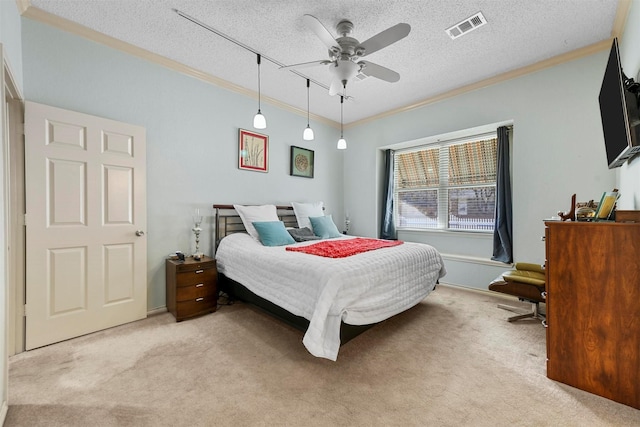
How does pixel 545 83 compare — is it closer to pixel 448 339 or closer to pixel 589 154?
pixel 589 154

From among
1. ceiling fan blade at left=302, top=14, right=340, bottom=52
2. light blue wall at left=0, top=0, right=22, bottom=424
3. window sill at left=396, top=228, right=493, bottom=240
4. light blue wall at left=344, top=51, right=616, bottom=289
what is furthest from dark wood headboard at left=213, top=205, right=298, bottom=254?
light blue wall at left=344, top=51, right=616, bottom=289

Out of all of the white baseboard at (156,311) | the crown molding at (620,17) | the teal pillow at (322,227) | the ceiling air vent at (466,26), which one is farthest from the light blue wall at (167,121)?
the crown molding at (620,17)

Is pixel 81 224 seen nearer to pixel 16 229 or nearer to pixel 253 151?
pixel 16 229

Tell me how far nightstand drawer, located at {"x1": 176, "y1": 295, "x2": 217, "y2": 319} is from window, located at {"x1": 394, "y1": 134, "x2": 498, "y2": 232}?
3.39 meters

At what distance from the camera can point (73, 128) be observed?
2.46 meters

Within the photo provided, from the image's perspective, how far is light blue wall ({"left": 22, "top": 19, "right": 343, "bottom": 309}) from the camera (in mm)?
2477

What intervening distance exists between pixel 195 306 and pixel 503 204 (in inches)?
159

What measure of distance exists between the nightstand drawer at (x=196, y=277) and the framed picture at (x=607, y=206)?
341cm

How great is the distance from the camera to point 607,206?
6.01 feet

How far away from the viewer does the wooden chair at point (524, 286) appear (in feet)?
8.32

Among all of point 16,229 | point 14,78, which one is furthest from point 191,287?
point 14,78

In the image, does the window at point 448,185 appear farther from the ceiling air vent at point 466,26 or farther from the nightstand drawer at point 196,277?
the nightstand drawer at point 196,277

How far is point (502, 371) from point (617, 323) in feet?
2.45

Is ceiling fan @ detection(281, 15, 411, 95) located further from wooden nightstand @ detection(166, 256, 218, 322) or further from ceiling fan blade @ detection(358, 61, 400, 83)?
wooden nightstand @ detection(166, 256, 218, 322)
